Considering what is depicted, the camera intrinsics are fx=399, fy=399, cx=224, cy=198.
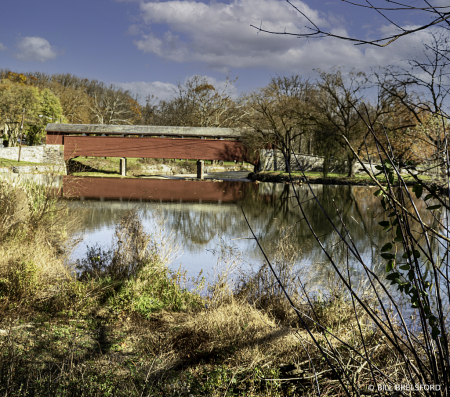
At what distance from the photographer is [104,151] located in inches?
1117

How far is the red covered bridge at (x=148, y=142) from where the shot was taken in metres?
28.1

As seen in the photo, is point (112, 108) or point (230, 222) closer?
point (230, 222)

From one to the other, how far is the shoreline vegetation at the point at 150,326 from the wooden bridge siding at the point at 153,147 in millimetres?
20954

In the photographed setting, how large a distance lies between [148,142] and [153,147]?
49 cm

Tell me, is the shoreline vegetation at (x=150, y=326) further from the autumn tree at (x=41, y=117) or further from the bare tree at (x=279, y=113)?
the autumn tree at (x=41, y=117)

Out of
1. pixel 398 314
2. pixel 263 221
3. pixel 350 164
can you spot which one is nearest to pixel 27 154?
pixel 350 164

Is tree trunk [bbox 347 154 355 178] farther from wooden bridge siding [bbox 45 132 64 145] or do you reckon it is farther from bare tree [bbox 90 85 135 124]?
bare tree [bbox 90 85 135 124]

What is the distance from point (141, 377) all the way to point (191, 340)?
0.94 meters

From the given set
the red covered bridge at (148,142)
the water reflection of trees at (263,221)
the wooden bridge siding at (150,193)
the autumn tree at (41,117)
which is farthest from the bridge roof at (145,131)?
the autumn tree at (41,117)

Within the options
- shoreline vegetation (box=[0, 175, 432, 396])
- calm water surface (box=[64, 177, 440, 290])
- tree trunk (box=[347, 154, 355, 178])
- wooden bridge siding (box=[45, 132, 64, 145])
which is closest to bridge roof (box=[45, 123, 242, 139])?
wooden bridge siding (box=[45, 132, 64, 145])

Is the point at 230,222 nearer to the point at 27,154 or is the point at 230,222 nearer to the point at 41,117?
the point at 27,154

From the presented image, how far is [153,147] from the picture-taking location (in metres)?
28.1

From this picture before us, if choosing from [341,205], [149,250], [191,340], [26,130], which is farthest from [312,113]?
[26,130]

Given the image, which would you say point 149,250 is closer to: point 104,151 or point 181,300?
point 181,300
